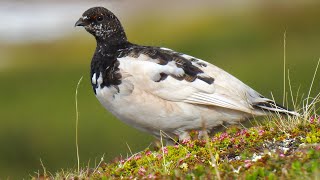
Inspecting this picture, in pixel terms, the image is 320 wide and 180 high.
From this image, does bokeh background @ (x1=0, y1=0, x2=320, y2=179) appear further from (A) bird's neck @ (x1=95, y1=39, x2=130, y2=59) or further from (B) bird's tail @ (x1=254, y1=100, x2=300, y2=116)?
(B) bird's tail @ (x1=254, y1=100, x2=300, y2=116)

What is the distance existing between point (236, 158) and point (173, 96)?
1.99 metres

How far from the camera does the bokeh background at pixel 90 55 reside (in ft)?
73.9

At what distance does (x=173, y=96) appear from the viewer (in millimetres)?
9438

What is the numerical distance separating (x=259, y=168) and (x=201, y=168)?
1.68 feet

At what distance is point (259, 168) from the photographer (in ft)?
21.5

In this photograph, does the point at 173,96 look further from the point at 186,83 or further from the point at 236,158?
the point at 236,158

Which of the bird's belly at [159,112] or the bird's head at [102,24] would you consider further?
the bird's head at [102,24]

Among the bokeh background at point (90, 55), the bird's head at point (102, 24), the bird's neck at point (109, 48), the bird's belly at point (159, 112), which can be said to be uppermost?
the bird's head at point (102, 24)

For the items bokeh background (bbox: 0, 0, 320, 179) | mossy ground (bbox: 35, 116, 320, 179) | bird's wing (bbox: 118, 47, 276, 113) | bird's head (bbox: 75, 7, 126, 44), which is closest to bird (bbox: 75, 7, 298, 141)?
bird's wing (bbox: 118, 47, 276, 113)

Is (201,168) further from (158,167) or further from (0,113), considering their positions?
(0,113)

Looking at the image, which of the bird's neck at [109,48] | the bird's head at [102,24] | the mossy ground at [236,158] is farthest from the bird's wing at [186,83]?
the bird's head at [102,24]

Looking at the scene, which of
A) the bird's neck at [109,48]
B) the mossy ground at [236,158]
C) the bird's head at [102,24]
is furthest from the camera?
the bird's head at [102,24]

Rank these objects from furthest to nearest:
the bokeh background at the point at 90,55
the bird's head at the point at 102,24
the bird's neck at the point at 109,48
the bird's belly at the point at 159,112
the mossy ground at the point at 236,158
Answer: the bokeh background at the point at 90,55 → the bird's head at the point at 102,24 → the bird's neck at the point at 109,48 → the bird's belly at the point at 159,112 → the mossy ground at the point at 236,158

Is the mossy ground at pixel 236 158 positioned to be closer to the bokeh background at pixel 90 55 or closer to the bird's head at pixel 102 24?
the bird's head at pixel 102 24
